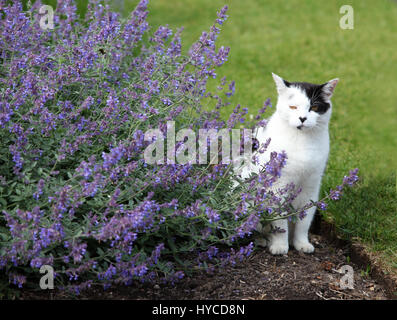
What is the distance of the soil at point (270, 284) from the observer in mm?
2652

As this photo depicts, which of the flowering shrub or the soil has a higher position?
the flowering shrub

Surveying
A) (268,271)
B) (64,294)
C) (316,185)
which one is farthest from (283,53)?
(64,294)

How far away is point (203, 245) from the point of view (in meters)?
2.83

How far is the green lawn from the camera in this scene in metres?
3.70

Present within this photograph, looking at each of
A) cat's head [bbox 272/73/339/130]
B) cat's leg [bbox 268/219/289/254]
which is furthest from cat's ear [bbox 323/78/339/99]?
cat's leg [bbox 268/219/289/254]

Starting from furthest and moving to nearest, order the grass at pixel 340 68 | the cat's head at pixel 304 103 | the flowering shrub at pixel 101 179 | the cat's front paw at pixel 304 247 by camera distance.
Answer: the grass at pixel 340 68
the cat's front paw at pixel 304 247
the cat's head at pixel 304 103
the flowering shrub at pixel 101 179

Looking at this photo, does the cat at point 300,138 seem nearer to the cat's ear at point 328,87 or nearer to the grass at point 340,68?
the cat's ear at point 328,87

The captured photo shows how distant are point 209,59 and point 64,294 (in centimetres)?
140

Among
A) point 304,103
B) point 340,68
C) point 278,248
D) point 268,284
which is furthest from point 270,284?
point 340,68

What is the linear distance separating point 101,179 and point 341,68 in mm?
4535

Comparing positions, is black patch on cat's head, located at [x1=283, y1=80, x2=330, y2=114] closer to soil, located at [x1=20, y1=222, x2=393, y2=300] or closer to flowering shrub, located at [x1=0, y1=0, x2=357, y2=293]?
flowering shrub, located at [x1=0, y1=0, x2=357, y2=293]

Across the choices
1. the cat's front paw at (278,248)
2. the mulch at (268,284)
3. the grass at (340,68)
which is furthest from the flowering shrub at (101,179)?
the grass at (340,68)

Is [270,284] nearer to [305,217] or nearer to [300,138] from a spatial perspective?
[305,217]

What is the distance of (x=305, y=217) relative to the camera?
10.9 ft
